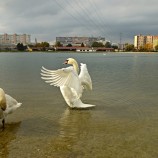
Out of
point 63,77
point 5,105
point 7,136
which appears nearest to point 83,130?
point 7,136

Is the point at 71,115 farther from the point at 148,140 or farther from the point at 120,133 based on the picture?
the point at 148,140

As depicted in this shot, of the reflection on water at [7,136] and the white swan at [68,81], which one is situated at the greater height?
the white swan at [68,81]

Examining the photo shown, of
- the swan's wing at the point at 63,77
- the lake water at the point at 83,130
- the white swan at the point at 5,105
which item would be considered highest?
the swan's wing at the point at 63,77

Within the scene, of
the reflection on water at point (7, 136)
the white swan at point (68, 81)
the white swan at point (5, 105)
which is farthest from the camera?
the white swan at point (68, 81)

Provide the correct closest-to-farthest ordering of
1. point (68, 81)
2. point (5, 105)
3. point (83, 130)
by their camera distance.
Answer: point (5, 105) → point (83, 130) → point (68, 81)

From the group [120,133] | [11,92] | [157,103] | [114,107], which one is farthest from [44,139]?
[11,92]

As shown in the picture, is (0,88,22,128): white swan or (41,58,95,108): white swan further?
(41,58,95,108): white swan

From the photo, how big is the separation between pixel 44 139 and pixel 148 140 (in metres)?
2.88

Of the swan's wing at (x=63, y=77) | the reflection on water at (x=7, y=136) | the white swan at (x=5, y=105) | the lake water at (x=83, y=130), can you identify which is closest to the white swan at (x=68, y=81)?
the swan's wing at (x=63, y=77)

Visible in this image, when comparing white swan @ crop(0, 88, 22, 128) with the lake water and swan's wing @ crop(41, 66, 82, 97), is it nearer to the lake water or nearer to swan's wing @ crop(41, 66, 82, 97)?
the lake water

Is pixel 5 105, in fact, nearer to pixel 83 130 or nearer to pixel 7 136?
pixel 7 136

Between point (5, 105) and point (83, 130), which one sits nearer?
point (5, 105)

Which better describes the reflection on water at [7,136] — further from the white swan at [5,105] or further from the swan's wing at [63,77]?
the swan's wing at [63,77]

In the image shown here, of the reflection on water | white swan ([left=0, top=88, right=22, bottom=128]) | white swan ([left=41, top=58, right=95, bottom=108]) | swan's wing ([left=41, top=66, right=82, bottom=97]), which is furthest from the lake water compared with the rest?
swan's wing ([left=41, top=66, right=82, bottom=97])
